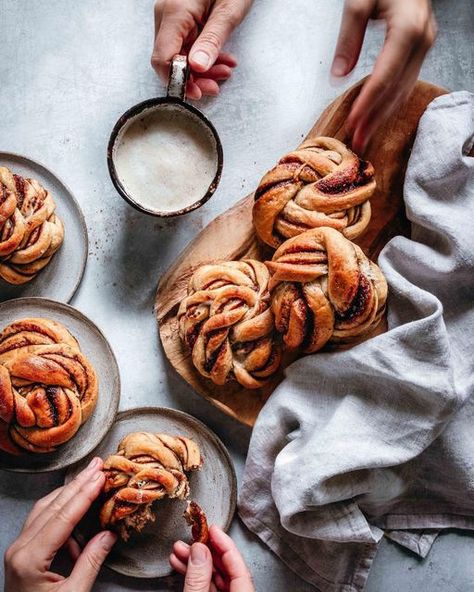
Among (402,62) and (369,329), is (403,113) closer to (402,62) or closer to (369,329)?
(402,62)

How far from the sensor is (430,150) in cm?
187

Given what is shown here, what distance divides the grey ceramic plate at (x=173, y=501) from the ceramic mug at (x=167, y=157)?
567 millimetres

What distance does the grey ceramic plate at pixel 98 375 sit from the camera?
189 cm

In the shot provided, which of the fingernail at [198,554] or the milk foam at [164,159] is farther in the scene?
the milk foam at [164,159]

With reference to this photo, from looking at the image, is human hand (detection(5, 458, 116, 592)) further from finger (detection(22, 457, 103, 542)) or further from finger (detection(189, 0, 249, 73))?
finger (detection(189, 0, 249, 73))

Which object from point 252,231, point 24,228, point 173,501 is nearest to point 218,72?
point 252,231

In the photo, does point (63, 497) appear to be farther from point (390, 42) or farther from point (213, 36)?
point (390, 42)

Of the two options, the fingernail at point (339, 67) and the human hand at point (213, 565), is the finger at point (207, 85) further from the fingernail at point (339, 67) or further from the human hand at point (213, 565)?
the human hand at point (213, 565)

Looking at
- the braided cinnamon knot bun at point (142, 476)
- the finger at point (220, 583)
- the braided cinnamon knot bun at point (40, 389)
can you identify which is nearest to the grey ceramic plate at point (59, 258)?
the braided cinnamon knot bun at point (40, 389)

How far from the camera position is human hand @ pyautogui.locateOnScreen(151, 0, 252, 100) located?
6.03 ft

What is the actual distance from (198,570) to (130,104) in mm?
1322

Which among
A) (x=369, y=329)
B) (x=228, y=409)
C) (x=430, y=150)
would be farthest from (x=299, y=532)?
(x=430, y=150)

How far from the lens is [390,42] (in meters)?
1.63

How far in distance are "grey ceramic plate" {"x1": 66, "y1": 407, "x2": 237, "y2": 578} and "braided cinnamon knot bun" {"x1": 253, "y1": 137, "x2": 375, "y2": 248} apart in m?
0.59
